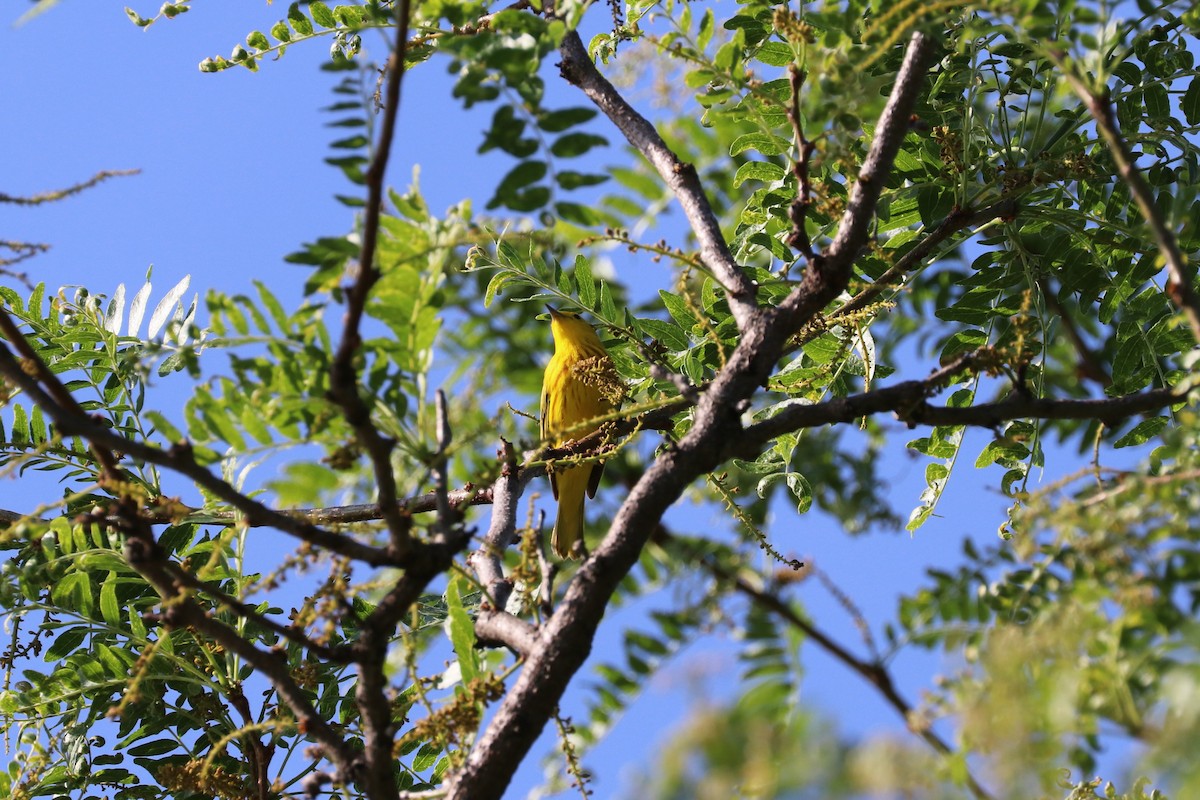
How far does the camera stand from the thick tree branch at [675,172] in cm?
241

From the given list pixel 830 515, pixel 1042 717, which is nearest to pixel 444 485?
pixel 1042 717

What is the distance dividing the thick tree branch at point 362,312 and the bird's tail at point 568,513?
14.0 ft

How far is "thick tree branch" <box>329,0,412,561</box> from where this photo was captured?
4.99ft

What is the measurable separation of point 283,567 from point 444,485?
32 centimetres

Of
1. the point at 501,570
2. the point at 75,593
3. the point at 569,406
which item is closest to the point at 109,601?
the point at 75,593

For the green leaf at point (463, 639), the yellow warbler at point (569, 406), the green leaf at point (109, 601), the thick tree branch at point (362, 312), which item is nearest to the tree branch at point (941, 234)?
the green leaf at point (463, 639)

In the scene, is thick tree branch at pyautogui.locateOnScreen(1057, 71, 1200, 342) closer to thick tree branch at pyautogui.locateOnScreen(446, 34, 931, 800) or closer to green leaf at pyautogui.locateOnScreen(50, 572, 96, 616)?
thick tree branch at pyautogui.locateOnScreen(446, 34, 931, 800)

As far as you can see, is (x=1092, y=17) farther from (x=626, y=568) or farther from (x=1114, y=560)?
(x=626, y=568)

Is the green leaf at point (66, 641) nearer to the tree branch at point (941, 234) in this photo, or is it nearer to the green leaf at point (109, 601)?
the green leaf at point (109, 601)

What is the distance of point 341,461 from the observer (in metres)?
1.68

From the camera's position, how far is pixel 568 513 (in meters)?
6.14

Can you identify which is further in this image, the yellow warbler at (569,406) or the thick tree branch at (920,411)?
the yellow warbler at (569,406)

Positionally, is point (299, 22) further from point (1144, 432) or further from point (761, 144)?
point (1144, 432)

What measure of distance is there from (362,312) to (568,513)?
15.1 feet
